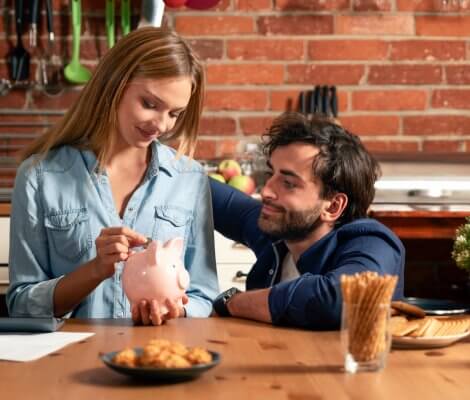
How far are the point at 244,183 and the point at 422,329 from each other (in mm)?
1759

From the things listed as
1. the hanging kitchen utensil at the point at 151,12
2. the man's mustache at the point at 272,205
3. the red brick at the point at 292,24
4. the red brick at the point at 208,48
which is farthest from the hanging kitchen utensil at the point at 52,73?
the man's mustache at the point at 272,205

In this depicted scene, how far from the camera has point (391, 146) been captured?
362 cm

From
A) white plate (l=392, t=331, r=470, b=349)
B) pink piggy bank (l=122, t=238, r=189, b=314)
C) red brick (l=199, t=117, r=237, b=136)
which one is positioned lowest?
white plate (l=392, t=331, r=470, b=349)

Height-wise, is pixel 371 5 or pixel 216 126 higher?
pixel 371 5

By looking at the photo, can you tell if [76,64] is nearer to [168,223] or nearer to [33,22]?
[33,22]

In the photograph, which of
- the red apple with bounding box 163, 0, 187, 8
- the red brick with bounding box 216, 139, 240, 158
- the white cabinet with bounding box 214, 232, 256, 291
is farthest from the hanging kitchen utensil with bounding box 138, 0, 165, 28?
the white cabinet with bounding box 214, 232, 256, 291

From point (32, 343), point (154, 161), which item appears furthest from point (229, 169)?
point (32, 343)

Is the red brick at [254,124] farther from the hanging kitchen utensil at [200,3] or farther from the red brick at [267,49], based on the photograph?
the hanging kitchen utensil at [200,3]

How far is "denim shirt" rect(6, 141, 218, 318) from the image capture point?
6.44 ft

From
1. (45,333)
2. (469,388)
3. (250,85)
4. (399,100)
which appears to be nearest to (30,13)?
(250,85)

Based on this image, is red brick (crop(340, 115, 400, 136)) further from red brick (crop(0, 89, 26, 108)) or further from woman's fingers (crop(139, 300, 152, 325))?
woman's fingers (crop(139, 300, 152, 325))

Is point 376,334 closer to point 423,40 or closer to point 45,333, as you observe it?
point 45,333

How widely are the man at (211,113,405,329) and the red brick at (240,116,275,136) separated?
140 centimetres

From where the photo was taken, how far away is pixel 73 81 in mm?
3539
